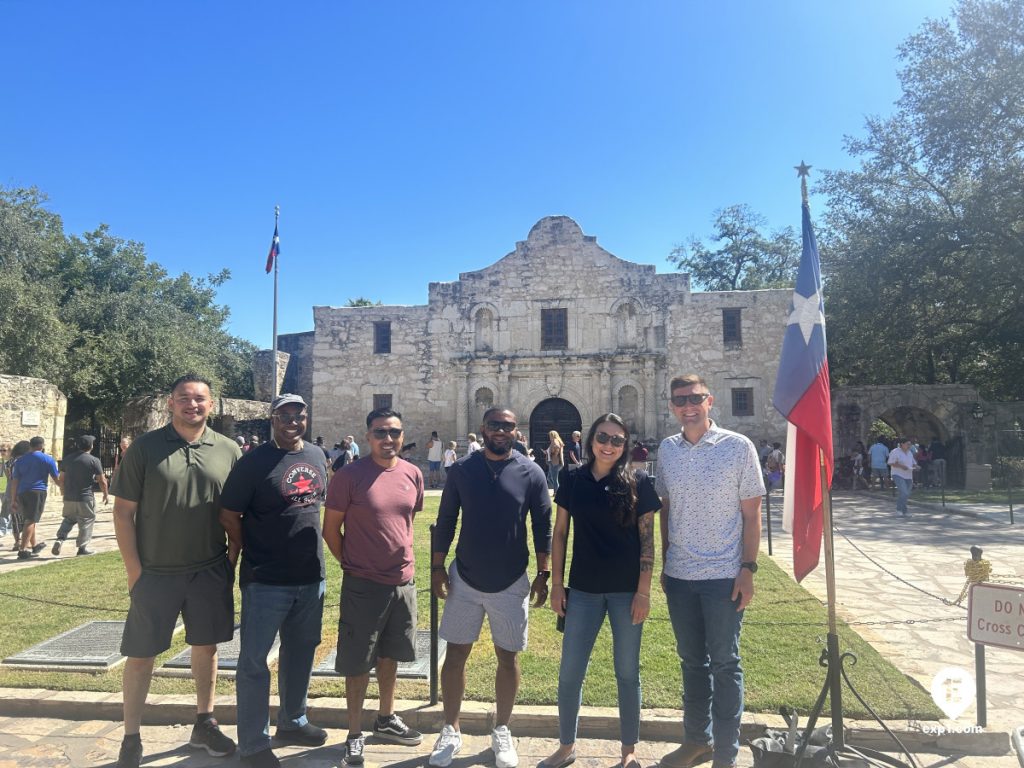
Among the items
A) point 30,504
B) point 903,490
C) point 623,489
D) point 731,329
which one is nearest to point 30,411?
point 30,504

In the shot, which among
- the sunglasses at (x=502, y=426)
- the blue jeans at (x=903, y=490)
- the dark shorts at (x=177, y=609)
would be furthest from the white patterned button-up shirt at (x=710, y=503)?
the blue jeans at (x=903, y=490)

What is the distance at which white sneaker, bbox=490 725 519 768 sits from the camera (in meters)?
3.61

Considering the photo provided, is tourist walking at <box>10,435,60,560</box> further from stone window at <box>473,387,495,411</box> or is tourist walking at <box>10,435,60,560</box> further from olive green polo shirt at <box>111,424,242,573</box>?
stone window at <box>473,387,495,411</box>

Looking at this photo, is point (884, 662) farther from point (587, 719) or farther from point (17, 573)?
point (17, 573)

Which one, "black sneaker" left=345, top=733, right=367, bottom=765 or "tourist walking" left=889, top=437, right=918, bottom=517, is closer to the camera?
"black sneaker" left=345, top=733, right=367, bottom=765

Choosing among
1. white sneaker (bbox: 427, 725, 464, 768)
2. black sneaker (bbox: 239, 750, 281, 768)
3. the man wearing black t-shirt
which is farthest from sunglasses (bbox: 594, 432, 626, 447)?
black sneaker (bbox: 239, 750, 281, 768)

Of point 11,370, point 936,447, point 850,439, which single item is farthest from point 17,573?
point 936,447

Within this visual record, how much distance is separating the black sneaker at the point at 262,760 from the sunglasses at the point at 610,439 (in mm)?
2500

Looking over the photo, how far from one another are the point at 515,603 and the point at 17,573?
25.8 feet

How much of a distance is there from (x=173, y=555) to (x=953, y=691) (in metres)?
5.17

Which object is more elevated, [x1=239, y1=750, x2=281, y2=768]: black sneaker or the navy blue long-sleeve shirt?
the navy blue long-sleeve shirt

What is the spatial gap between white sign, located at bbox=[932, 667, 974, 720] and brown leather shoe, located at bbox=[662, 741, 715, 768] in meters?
1.71

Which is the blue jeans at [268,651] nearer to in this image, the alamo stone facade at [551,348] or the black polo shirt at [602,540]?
the black polo shirt at [602,540]

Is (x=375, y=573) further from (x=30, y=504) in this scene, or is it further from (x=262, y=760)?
(x=30, y=504)
